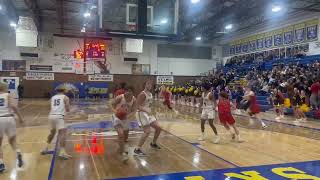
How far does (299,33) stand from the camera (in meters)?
25.8

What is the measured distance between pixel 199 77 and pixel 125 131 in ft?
103

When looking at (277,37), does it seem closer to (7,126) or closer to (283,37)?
(283,37)

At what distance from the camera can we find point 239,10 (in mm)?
23328

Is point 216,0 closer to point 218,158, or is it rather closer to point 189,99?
point 189,99

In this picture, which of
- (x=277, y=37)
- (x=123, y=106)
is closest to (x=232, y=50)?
(x=277, y=37)

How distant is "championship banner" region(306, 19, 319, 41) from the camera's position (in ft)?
79.6

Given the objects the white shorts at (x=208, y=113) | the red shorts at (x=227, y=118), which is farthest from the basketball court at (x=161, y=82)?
the red shorts at (x=227, y=118)

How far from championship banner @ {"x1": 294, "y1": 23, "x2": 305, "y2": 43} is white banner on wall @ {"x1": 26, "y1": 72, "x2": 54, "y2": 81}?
78.8ft

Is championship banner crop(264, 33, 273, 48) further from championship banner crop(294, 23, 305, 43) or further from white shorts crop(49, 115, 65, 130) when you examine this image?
white shorts crop(49, 115, 65, 130)

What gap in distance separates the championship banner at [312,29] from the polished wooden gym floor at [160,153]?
1481 cm

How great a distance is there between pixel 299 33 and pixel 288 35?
1.10m

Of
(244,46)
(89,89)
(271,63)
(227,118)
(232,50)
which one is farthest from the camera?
(232,50)

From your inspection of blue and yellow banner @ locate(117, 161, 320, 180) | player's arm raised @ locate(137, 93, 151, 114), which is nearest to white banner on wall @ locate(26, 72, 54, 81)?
player's arm raised @ locate(137, 93, 151, 114)

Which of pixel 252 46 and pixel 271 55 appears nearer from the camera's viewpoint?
pixel 271 55
